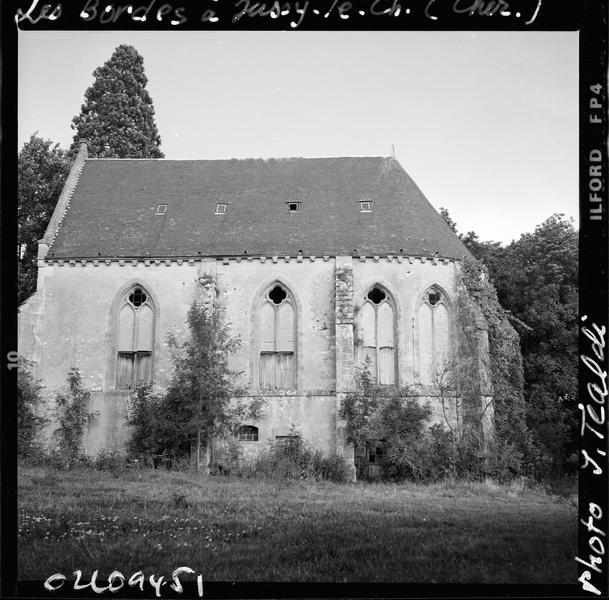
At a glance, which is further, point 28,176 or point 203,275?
point 28,176

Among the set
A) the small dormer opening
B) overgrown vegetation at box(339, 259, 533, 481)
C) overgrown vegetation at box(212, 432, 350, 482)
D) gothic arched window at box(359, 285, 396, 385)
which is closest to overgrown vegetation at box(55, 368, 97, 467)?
overgrown vegetation at box(212, 432, 350, 482)

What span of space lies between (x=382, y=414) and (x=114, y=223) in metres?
12.9

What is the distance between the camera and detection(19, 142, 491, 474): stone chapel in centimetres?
2620

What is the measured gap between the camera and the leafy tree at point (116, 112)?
38969mm

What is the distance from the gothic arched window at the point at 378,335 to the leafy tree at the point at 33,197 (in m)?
14.8

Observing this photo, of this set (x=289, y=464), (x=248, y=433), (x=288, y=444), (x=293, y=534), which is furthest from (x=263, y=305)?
(x=293, y=534)

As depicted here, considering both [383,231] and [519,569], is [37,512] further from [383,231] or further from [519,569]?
[383,231]

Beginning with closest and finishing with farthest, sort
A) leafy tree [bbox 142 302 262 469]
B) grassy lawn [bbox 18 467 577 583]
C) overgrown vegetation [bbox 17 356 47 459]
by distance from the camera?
grassy lawn [bbox 18 467 577 583] < leafy tree [bbox 142 302 262 469] < overgrown vegetation [bbox 17 356 47 459]

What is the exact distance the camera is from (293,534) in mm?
12078

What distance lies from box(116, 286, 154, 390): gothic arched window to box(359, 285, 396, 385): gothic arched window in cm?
801

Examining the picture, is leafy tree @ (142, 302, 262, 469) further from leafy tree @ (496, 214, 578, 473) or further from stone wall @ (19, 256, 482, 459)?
leafy tree @ (496, 214, 578, 473)

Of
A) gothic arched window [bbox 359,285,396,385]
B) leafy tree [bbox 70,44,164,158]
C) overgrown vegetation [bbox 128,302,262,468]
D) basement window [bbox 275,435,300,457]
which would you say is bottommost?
basement window [bbox 275,435,300,457]
